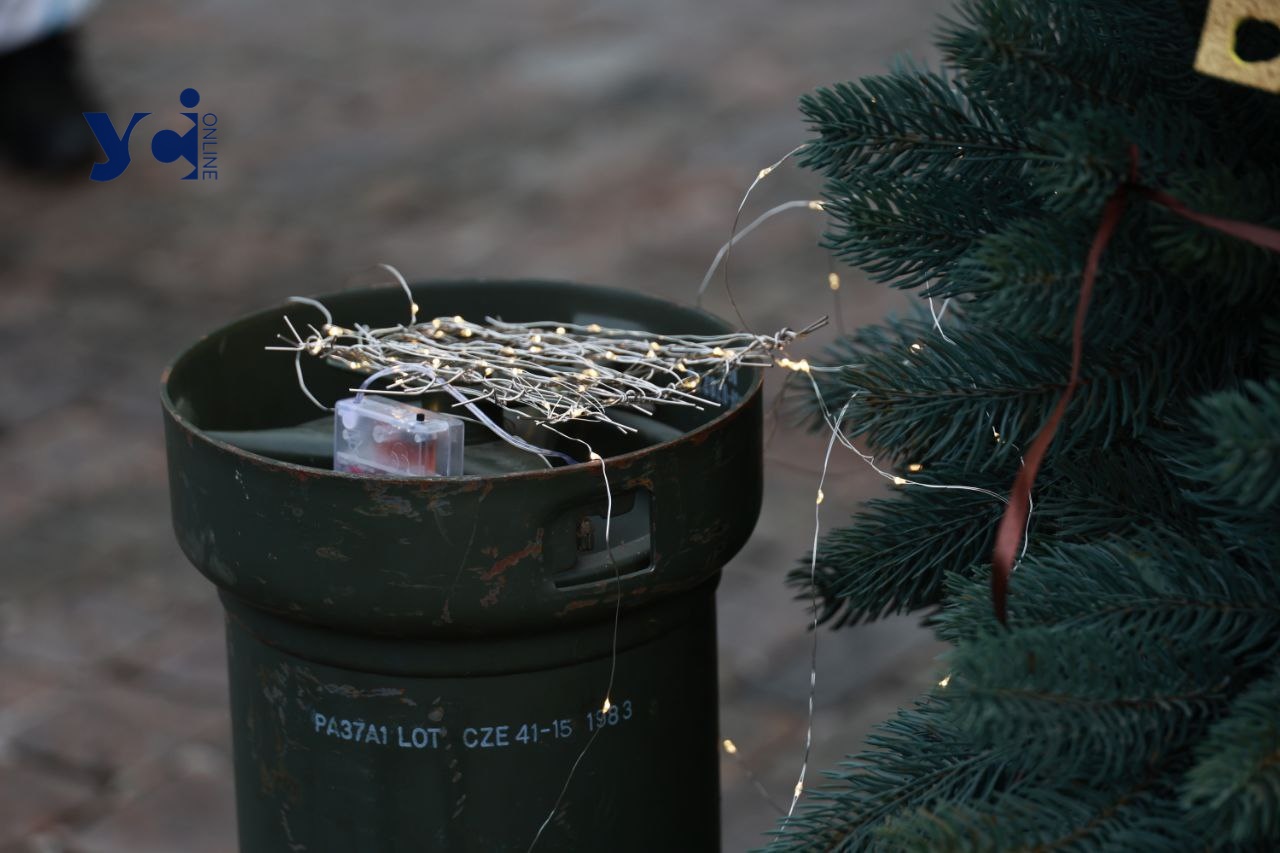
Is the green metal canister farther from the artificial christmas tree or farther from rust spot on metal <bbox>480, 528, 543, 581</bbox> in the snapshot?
the artificial christmas tree

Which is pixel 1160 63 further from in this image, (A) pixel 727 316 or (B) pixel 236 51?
(B) pixel 236 51

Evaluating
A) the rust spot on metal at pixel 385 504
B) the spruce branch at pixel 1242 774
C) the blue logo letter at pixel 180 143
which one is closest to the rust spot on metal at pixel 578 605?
the rust spot on metal at pixel 385 504

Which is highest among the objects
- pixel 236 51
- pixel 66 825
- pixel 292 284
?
pixel 236 51

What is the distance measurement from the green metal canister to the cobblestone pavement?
706 mm

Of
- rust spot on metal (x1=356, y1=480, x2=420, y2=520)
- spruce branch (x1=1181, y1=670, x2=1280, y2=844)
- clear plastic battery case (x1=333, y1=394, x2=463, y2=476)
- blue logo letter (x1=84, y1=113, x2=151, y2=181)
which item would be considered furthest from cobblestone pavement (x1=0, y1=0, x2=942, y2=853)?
spruce branch (x1=1181, y1=670, x2=1280, y2=844)

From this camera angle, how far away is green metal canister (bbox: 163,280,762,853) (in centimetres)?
112

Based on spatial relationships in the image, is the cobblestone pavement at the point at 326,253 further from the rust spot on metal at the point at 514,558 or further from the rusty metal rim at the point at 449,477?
the rust spot on metal at the point at 514,558

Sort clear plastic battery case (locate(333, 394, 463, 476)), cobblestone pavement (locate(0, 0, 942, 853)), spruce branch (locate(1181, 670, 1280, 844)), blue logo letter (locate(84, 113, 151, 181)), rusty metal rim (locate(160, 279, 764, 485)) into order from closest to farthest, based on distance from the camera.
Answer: spruce branch (locate(1181, 670, 1280, 844))
rusty metal rim (locate(160, 279, 764, 485))
clear plastic battery case (locate(333, 394, 463, 476))
cobblestone pavement (locate(0, 0, 942, 853))
blue logo letter (locate(84, 113, 151, 181))

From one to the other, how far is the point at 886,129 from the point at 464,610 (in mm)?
453

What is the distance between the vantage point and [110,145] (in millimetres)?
4633

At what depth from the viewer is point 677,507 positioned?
1.18 metres

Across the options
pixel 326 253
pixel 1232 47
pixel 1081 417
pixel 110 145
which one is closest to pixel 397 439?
pixel 1081 417

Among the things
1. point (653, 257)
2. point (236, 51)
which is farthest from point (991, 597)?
point (236, 51)

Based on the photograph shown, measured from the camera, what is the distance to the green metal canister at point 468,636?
1.12 metres
